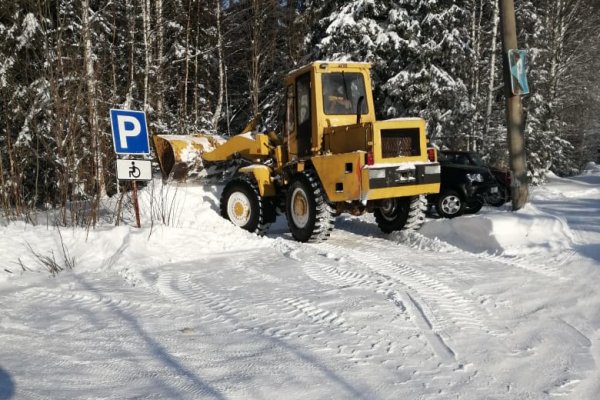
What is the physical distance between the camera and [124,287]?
19.5ft

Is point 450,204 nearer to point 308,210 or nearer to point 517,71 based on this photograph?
point 517,71

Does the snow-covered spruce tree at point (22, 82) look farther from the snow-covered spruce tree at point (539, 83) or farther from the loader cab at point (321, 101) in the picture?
the snow-covered spruce tree at point (539, 83)

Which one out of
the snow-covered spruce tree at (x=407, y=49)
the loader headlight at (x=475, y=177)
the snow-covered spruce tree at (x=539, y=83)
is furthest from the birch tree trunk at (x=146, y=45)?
the snow-covered spruce tree at (x=539, y=83)

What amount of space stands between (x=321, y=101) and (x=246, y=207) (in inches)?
104

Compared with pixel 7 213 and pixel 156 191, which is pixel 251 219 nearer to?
pixel 156 191

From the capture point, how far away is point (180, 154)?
11.9m

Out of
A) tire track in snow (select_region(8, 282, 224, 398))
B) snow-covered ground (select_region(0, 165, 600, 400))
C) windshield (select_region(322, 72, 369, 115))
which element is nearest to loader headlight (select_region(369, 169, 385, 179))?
snow-covered ground (select_region(0, 165, 600, 400))

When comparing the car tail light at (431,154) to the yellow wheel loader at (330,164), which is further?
the car tail light at (431,154)

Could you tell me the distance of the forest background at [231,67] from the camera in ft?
32.5

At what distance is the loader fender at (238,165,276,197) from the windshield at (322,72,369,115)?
176cm

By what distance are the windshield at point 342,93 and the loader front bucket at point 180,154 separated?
431 cm

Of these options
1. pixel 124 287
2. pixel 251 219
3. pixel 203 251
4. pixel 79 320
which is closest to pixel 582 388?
pixel 79 320

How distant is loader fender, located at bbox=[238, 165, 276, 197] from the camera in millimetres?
9727

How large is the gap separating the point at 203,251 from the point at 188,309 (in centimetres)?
295
